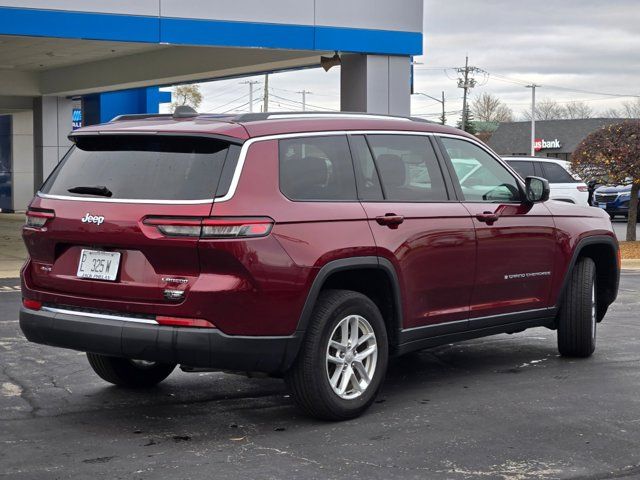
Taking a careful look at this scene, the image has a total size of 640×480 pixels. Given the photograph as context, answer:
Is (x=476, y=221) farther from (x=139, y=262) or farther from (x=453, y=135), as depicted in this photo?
(x=139, y=262)

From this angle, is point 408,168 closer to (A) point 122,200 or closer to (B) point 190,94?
(A) point 122,200

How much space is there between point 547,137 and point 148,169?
79.6m

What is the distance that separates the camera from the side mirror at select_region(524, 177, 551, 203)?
25.1 feet

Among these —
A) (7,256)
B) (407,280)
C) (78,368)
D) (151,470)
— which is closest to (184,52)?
(7,256)

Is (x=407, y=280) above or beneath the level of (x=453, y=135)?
beneath

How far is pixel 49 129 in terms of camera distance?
30797 millimetres

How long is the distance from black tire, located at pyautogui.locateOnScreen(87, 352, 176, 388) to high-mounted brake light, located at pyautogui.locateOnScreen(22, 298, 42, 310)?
2.60ft

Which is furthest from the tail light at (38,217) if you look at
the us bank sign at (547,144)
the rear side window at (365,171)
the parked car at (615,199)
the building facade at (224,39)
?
the us bank sign at (547,144)

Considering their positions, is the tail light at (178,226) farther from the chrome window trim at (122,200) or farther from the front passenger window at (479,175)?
the front passenger window at (479,175)

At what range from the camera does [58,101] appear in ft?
100

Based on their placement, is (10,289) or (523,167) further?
(523,167)

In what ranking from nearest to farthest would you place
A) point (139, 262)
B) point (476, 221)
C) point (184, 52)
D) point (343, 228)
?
1. point (139, 262)
2. point (343, 228)
3. point (476, 221)
4. point (184, 52)

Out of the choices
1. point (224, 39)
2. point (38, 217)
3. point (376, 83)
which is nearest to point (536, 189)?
point (38, 217)

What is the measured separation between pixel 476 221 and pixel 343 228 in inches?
53.1
